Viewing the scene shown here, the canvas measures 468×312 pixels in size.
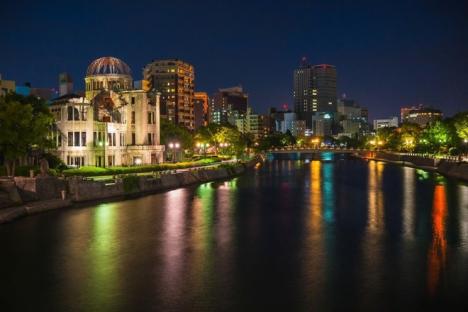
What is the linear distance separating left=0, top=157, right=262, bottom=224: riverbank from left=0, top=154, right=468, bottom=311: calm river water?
195 centimetres

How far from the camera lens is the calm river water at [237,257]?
24.2 metres

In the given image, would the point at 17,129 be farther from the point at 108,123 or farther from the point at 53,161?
the point at 108,123

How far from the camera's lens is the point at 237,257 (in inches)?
1262

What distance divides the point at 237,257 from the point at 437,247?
14278 mm

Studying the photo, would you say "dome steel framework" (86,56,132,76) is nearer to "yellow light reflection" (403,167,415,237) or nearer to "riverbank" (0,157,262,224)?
"riverbank" (0,157,262,224)

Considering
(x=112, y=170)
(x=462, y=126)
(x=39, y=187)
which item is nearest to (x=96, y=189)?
(x=39, y=187)

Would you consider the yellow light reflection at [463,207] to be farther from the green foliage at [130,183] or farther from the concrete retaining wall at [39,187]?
the concrete retaining wall at [39,187]

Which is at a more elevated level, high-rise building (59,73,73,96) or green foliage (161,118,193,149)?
high-rise building (59,73,73,96)

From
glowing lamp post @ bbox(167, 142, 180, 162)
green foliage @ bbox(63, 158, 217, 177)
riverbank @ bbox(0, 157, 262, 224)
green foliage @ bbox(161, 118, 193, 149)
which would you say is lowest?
riverbank @ bbox(0, 157, 262, 224)

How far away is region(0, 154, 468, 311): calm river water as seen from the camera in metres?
24.2

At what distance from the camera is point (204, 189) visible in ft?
234

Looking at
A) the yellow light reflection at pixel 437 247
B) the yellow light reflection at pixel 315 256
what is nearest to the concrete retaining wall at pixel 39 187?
the yellow light reflection at pixel 315 256

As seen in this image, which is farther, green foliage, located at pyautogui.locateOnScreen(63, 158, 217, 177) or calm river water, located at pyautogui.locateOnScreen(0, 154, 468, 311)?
green foliage, located at pyautogui.locateOnScreen(63, 158, 217, 177)

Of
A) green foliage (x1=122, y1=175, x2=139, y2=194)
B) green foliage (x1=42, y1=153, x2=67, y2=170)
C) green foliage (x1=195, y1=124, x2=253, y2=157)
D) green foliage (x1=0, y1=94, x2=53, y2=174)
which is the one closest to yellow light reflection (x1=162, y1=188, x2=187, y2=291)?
green foliage (x1=122, y1=175, x2=139, y2=194)
